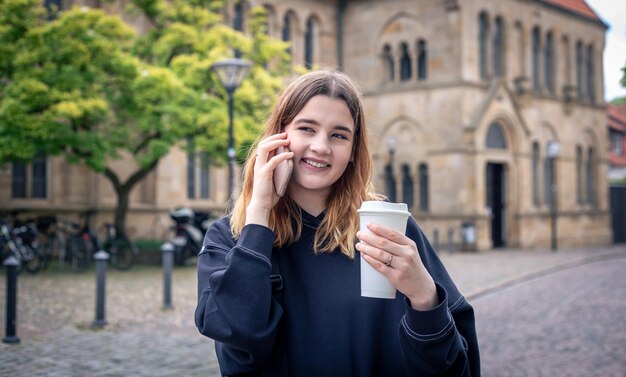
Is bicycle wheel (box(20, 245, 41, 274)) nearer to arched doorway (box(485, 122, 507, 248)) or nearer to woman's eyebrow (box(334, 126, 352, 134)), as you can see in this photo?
woman's eyebrow (box(334, 126, 352, 134))

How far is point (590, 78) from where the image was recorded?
33750mm

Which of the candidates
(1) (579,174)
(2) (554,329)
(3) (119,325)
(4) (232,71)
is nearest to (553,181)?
(1) (579,174)

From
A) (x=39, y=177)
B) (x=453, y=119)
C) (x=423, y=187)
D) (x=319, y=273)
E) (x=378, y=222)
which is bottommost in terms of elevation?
(x=319, y=273)

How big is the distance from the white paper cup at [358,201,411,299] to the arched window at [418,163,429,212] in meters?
25.4

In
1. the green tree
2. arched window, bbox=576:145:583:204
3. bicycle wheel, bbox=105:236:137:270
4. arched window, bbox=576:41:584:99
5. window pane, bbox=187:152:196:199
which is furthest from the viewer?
arched window, bbox=576:41:584:99

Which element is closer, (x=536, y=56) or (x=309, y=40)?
(x=309, y=40)

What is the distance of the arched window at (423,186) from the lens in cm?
2723

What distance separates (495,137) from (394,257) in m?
26.1

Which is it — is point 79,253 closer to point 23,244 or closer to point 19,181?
point 23,244

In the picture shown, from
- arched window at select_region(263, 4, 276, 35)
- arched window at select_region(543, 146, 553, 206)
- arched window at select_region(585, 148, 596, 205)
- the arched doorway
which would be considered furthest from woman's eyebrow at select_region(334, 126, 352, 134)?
arched window at select_region(585, 148, 596, 205)

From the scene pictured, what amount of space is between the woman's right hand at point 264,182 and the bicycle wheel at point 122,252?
631 inches

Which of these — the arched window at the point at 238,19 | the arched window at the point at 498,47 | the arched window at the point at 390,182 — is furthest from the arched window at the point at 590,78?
the arched window at the point at 238,19

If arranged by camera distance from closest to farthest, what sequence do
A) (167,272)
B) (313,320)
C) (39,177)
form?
(313,320), (167,272), (39,177)

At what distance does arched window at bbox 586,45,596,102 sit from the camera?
33531 mm
